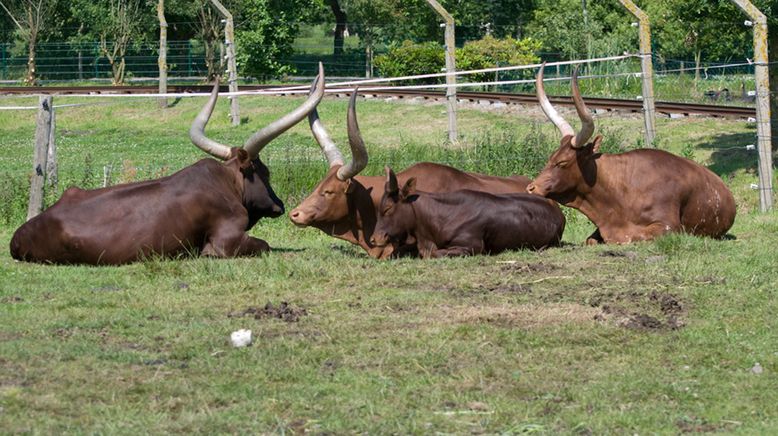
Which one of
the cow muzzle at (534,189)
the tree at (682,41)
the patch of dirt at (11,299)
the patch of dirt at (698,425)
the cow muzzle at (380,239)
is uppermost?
the tree at (682,41)

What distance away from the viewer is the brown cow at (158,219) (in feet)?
38.5

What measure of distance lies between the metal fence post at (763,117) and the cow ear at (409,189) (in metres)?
5.64

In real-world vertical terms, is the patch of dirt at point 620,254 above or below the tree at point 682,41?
below

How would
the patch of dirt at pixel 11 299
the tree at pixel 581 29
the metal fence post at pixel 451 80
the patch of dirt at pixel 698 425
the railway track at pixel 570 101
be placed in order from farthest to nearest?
the tree at pixel 581 29 < the railway track at pixel 570 101 < the metal fence post at pixel 451 80 < the patch of dirt at pixel 11 299 < the patch of dirt at pixel 698 425

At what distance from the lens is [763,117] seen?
1594 centimetres

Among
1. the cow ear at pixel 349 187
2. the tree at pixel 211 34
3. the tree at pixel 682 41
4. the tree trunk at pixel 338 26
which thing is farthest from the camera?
the tree trunk at pixel 338 26

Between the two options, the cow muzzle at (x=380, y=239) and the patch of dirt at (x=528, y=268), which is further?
the cow muzzle at (x=380, y=239)

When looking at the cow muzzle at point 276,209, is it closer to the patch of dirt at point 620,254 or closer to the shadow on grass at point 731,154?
the patch of dirt at point 620,254

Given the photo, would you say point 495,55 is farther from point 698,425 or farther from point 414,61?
point 698,425

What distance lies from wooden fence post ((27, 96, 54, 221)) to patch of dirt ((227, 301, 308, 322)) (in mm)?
6105

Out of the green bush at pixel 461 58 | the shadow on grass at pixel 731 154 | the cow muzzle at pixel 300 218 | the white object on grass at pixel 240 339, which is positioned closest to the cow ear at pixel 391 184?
the cow muzzle at pixel 300 218

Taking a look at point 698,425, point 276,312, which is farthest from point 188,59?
point 698,425

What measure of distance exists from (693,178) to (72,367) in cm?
752

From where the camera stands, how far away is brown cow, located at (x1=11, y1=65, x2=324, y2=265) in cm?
1173
